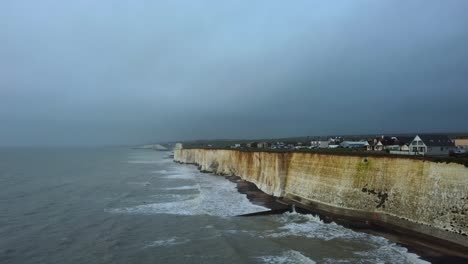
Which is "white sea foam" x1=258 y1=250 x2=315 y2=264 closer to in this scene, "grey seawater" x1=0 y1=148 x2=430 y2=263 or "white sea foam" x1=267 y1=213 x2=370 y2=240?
"grey seawater" x1=0 y1=148 x2=430 y2=263

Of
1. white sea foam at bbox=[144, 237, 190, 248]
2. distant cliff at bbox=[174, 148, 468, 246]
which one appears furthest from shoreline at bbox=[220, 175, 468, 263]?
white sea foam at bbox=[144, 237, 190, 248]

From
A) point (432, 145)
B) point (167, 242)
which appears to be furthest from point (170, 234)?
point (432, 145)

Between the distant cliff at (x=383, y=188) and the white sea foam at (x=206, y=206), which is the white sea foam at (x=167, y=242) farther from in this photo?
the distant cliff at (x=383, y=188)

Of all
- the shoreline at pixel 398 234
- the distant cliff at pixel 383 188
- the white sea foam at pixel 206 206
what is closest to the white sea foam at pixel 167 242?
the white sea foam at pixel 206 206

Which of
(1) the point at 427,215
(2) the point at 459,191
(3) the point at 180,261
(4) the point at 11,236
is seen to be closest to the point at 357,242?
(1) the point at 427,215

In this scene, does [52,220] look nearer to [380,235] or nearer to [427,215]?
[380,235]

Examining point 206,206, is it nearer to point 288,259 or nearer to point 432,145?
point 288,259
